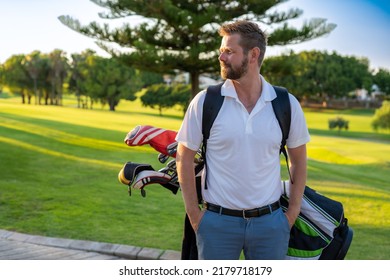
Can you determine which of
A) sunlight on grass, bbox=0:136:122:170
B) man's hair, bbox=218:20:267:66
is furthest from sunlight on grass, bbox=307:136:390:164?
man's hair, bbox=218:20:267:66

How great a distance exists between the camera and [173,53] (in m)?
12.2

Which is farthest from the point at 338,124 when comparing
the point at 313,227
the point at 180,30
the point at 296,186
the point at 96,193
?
the point at 296,186

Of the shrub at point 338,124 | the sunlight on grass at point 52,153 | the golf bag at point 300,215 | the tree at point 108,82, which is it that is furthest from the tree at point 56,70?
the shrub at point 338,124

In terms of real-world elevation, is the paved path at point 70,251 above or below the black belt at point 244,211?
below

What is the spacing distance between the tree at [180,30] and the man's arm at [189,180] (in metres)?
9.22

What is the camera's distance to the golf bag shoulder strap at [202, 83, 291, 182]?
1688 mm

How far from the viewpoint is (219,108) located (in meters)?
1.69

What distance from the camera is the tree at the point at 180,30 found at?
36.1ft

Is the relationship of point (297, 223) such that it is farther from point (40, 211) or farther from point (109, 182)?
point (109, 182)

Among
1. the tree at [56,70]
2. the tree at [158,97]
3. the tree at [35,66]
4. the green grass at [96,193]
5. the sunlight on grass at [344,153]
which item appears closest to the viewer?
the green grass at [96,193]

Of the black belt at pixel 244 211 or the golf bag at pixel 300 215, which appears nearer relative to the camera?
the black belt at pixel 244 211

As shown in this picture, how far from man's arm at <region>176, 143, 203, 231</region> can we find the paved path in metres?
1.37

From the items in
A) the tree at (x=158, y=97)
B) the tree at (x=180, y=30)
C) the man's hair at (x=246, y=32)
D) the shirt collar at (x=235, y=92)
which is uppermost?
the tree at (x=180, y=30)

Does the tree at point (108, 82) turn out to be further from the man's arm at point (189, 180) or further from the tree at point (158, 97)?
the man's arm at point (189, 180)
